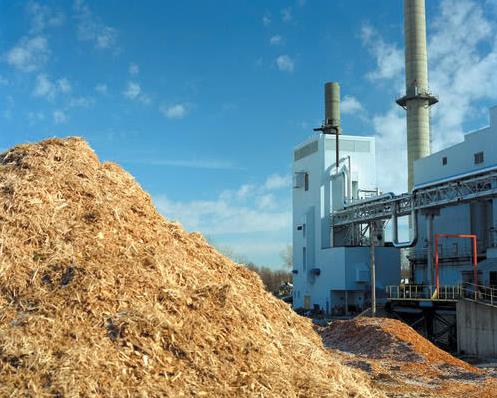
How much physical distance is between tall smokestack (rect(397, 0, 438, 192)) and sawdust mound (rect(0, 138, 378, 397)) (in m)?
38.7

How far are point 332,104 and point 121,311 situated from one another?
4460cm

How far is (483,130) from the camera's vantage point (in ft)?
102

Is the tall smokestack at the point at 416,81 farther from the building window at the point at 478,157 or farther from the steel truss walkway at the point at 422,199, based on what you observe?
the building window at the point at 478,157


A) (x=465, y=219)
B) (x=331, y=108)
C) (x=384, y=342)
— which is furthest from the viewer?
(x=331, y=108)

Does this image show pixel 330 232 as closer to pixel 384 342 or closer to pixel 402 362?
pixel 384 342

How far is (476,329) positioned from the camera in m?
22.3

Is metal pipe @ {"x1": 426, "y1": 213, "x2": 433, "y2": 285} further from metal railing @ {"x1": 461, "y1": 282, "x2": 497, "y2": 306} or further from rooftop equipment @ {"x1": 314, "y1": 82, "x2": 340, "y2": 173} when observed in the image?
rooftop equipment @ {"x1": 314, "y1": 82, "x2": 340, "y2": 173}

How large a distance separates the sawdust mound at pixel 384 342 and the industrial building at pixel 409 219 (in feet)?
19.6

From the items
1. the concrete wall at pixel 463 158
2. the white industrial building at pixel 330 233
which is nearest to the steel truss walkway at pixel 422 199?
the concrete wall at pixel 463 158

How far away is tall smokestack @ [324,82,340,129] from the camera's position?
4969 cm

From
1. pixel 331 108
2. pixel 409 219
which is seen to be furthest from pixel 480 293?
pixel 331 108

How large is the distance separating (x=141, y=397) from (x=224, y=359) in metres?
1.34

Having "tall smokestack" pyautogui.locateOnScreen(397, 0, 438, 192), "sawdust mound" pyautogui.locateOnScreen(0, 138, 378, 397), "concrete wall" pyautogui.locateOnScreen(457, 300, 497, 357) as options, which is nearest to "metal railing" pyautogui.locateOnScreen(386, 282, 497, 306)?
"concrete wall" pyautogui.locateOnScreen(457, 300, 497, 357)

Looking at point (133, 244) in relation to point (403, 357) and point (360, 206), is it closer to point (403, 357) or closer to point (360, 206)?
point (403, 357)
